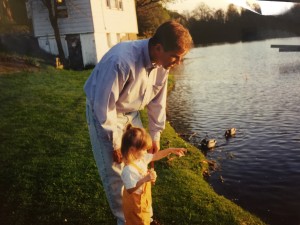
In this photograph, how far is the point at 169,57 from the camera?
3539 mm

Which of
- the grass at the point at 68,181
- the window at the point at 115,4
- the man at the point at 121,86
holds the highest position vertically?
the window at the point at 115,4

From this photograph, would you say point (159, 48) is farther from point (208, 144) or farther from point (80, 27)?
point (80, 27)

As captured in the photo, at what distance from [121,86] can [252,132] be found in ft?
35.4

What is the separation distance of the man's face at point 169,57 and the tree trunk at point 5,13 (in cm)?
2921

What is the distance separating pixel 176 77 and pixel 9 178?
24.7 meters

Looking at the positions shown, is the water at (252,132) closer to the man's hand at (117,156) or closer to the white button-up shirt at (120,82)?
the man's hand at (117,156)

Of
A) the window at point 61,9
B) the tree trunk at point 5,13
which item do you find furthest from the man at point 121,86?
the tree trunk at point 5,13

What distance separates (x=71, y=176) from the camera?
7070 millimetres

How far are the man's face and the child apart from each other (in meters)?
0.87

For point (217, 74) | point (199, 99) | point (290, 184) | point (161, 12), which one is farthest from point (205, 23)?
point (290, 184)

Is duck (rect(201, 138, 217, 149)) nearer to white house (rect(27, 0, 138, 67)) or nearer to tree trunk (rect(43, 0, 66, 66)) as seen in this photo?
white house (rect(27, 0, 138, 67))

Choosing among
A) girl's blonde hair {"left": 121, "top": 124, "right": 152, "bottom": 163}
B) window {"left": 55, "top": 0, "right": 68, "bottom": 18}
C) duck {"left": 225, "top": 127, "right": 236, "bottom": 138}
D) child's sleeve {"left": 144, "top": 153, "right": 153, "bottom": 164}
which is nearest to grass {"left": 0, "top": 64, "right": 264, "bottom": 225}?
child's sleeve {"left": 144, "top": 153, "right": 153, "bottom": 164}

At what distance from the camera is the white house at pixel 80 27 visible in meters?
24.5

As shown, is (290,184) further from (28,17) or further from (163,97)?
(28,17)
